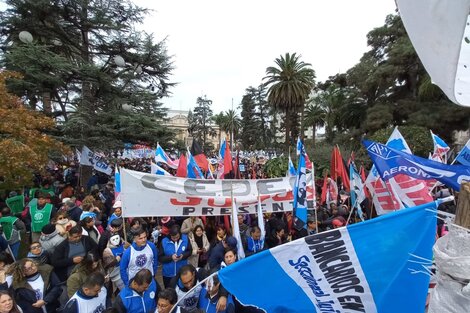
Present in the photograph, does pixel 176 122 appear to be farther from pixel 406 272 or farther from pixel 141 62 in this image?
pixel 406 272

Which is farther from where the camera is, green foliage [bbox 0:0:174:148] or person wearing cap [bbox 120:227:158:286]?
green foliage [bbox 0:0:174:148]

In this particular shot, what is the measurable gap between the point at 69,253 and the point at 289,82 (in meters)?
36.9

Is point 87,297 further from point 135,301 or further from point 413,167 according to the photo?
point 413,167

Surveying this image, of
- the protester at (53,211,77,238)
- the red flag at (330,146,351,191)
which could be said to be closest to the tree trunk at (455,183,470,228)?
the protester at (53,211,77,238)

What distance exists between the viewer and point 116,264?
4930mm

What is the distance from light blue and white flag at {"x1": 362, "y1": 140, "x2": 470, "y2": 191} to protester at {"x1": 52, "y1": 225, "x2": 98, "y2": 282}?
4.26m

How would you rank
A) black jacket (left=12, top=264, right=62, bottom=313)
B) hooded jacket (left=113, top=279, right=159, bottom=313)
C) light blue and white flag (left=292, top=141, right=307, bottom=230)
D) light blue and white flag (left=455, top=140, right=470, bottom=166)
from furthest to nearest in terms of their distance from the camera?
1. light blue and white flag (left=292, top=141, right=307, bottom=230)
2. light blue and white flag (left=455, top=140, right=470, bottom=166)
3. black jacket (left=12, top=264, right=62, bottom=313)
4. hooded jacket (left=113, top=279, right=159, bottom=313)

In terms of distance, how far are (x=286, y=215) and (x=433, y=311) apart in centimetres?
580

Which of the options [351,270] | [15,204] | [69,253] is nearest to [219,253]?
[69,253]

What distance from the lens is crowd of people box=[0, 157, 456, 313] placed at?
145 inches

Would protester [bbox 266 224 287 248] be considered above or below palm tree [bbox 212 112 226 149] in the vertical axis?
below

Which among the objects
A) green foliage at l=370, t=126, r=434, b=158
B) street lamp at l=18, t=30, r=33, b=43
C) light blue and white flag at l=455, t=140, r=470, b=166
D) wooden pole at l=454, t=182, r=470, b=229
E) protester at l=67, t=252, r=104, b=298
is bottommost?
protester at l=67, t=252, r=104, b=298

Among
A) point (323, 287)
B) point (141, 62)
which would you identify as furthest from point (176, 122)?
point (323, 287)

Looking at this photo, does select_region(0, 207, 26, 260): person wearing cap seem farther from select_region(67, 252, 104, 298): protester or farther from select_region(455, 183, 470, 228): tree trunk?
select_region(455, 183, 470, 228): tree trunk
